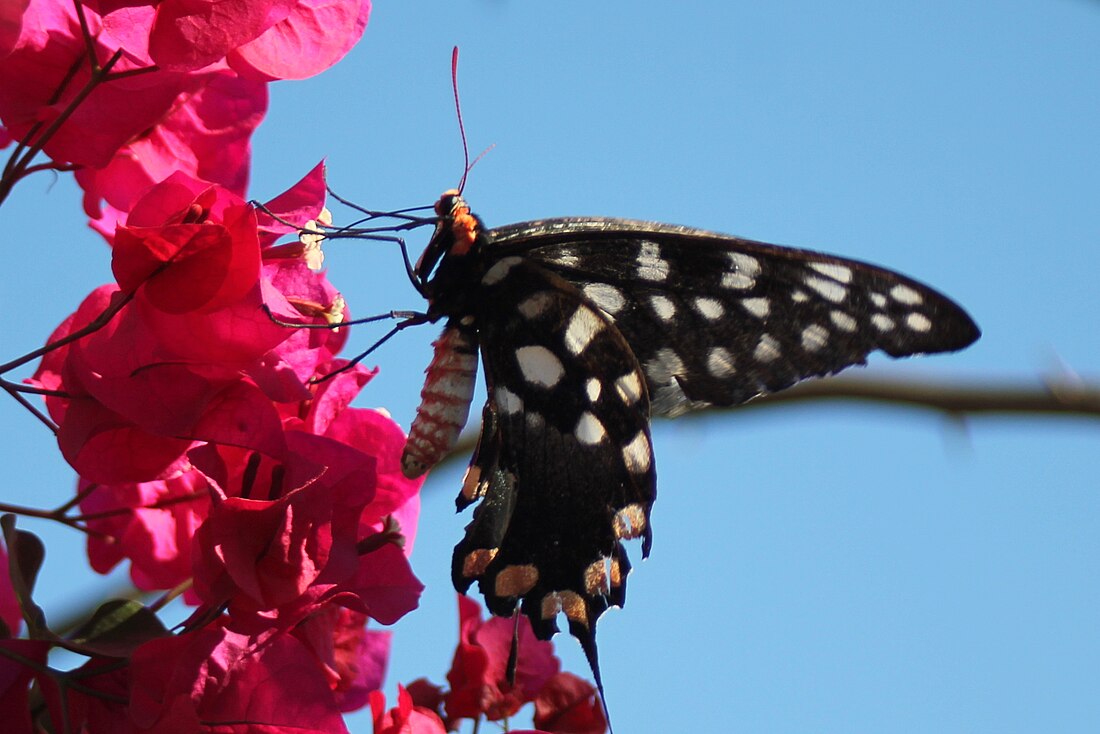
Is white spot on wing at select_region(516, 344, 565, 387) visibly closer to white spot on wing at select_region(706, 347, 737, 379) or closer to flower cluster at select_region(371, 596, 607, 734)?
white spot on wing at select_region(706, 347, 737, 379)

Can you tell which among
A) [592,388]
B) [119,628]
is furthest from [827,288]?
[119,628]

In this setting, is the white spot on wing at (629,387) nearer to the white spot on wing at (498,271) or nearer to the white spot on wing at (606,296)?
the white spot on wing at (606,296)

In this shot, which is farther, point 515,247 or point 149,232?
point 515,247

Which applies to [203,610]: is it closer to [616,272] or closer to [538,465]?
[538,465]

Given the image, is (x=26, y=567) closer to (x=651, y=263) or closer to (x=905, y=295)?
(x=651, y=263)

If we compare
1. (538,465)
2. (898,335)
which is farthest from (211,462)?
(898,335)

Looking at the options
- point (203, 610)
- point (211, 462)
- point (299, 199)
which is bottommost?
point (203, 610)

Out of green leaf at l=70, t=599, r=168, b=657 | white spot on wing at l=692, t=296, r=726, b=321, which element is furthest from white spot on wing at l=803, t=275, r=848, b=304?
green leaf at l=70, t=599, r=168, b=657
